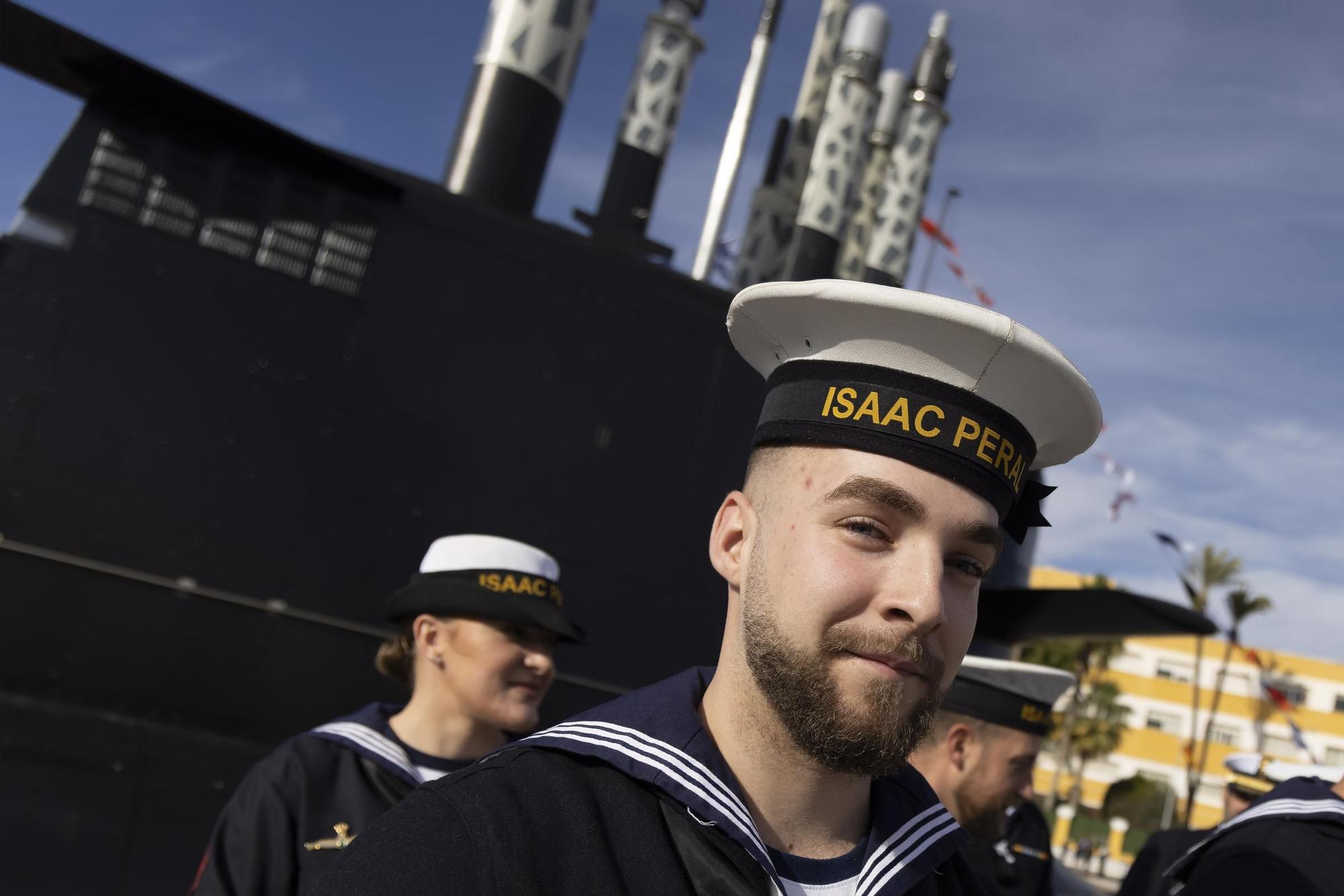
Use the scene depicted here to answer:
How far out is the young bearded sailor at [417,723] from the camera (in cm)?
300

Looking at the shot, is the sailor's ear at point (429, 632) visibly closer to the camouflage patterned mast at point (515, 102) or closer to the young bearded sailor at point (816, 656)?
the young bearded sailor at point (816, 656)

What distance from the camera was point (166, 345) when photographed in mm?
5375

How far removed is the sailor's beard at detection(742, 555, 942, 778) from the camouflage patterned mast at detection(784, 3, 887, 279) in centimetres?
890

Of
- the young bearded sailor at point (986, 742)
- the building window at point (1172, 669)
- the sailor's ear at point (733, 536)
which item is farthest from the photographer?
the building window at point (1172, 669)

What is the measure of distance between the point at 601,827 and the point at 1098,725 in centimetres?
4684

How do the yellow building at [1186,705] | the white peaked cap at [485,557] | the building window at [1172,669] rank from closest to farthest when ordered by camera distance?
the white peaked cap at [485,557] < the yellow building at [1186,705] < the building window at [1172,669]

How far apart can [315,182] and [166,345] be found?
1151mm

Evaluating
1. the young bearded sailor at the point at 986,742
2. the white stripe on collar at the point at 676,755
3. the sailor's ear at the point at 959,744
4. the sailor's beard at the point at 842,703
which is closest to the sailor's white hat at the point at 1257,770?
the young bearded sailor at the point at 986,742

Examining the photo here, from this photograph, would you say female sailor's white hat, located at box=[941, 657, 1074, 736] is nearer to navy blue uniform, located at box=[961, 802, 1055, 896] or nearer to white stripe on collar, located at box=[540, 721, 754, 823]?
navy blue uniform, located at box=[961, 802, 1055, 896]

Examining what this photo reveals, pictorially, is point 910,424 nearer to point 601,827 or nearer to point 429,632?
point 601,827

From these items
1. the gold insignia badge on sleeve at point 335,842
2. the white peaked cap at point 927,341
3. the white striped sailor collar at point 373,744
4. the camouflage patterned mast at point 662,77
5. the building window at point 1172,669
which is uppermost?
the camouflage patterned mast at point 662,77

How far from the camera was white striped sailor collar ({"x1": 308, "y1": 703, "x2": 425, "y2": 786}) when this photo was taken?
3275mm

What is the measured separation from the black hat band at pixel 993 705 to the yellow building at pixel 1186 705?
1697 inches

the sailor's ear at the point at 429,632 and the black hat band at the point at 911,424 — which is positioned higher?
the black hat band at the point at 911,424
